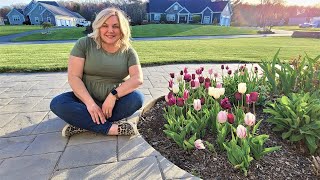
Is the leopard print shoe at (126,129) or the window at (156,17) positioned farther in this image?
the window at (156,17)

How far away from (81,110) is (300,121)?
6.56 ft

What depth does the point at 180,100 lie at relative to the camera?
222 centimetres

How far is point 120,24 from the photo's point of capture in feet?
8.16

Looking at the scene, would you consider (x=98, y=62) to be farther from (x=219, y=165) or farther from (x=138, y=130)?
(x=219, y=165)

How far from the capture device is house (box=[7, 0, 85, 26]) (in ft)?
156

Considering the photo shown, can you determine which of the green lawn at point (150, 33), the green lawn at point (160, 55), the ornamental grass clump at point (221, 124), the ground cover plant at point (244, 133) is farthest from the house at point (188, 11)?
the ground cover plant at point (244, 133)

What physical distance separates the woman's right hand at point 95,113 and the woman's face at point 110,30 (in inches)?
26.5

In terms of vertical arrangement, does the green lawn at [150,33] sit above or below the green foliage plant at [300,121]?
above

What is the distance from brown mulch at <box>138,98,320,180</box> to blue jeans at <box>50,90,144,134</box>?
1.26 feet

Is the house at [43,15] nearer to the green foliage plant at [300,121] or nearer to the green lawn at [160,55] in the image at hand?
the green lawn at [160,55]

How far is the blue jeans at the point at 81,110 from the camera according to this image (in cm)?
241

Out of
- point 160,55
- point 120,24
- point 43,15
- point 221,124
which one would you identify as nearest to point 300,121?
point 221,124

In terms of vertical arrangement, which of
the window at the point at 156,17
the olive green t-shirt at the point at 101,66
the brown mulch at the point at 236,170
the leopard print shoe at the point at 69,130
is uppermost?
the window at the point at 156,17

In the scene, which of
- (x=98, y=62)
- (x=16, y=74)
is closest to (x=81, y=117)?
(x=98, y=62)
